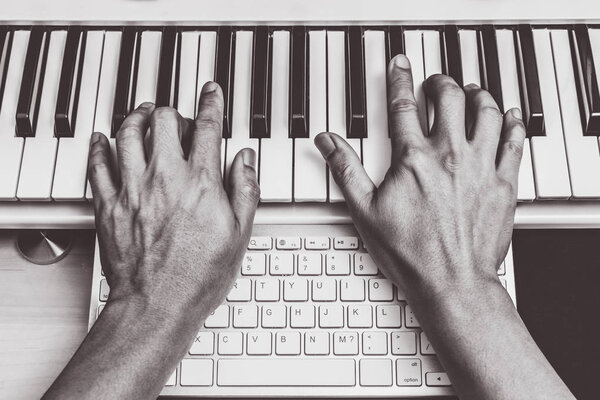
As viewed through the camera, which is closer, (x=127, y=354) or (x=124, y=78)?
(x=127, y=354)

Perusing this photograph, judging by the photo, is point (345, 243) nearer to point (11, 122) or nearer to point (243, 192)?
point (243, 192)

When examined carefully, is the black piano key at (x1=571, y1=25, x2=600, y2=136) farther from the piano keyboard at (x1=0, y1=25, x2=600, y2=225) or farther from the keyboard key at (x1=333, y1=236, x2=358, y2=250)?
the keyboard key at (x1=333, y1=236, x2=358, y2=250)

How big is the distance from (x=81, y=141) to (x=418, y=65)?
0.47 metres

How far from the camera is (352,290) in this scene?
2.64 ft

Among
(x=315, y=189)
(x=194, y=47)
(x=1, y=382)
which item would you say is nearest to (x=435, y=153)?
(x=315, y=189)

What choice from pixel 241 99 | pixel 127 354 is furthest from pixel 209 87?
pixel 127 354

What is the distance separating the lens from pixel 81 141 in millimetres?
837

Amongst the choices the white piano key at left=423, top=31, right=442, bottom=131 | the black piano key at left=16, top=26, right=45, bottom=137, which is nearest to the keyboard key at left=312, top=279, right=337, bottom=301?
the white piano key at left=423, top=31, right=442, bottom=131

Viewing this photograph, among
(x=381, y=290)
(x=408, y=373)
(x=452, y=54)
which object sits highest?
(x=452, y=54)

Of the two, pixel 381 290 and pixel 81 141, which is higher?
pixel 81 141

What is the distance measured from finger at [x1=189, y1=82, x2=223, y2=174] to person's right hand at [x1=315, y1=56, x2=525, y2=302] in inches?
5.2

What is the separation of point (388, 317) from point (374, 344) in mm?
38

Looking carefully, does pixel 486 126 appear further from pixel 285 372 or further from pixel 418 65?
pixel 285 372

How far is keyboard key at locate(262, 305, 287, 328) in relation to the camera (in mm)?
799
